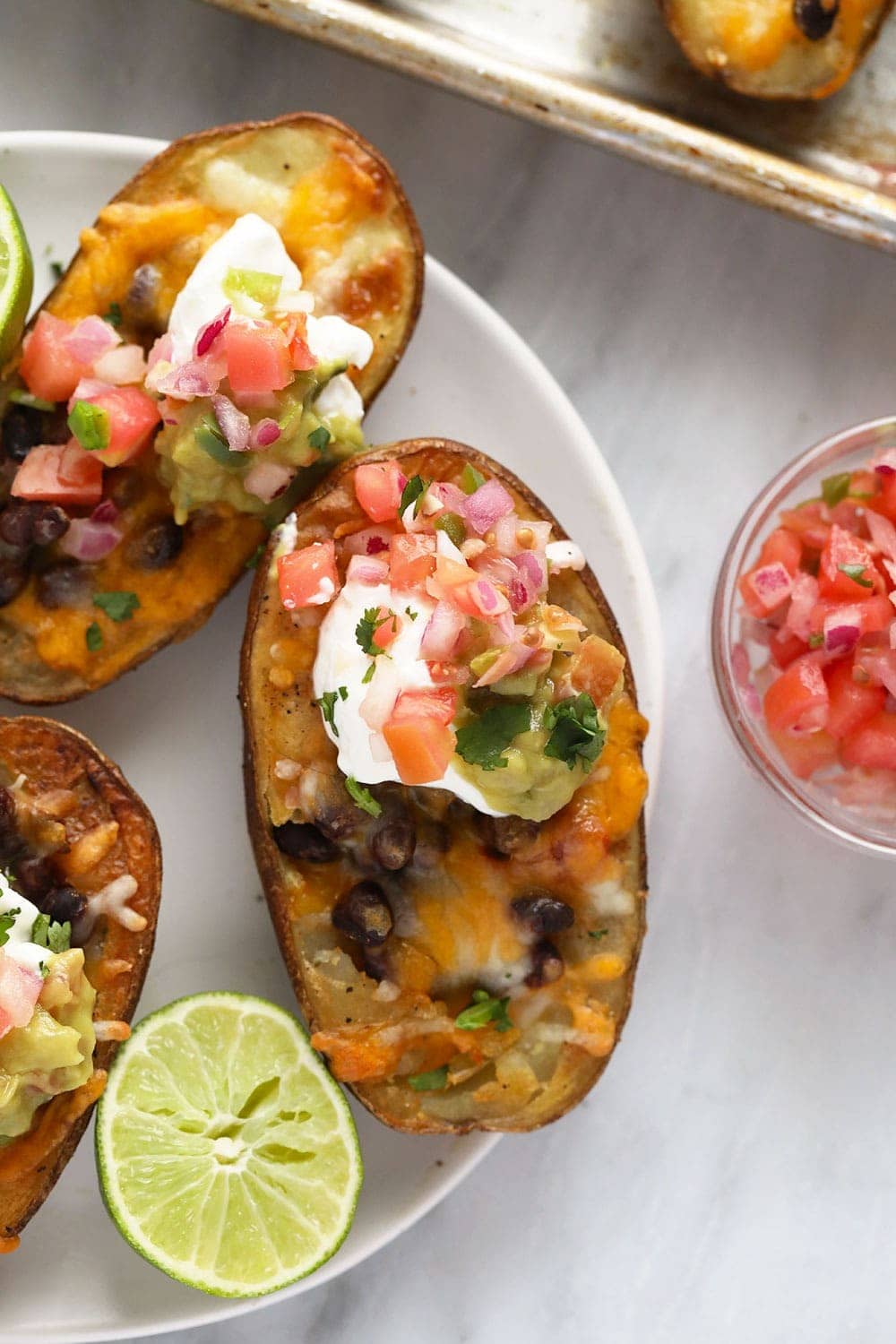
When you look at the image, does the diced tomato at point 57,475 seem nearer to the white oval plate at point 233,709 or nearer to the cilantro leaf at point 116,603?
the cilantro leaf at point 116,603

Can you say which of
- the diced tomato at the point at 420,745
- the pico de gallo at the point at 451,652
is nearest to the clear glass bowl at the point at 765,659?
the pico de gallo at the point at 451,652

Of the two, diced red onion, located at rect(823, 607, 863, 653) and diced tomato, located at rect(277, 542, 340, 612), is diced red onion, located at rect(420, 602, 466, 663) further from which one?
diced red onion, located at rect(823, 607, 863, 653)

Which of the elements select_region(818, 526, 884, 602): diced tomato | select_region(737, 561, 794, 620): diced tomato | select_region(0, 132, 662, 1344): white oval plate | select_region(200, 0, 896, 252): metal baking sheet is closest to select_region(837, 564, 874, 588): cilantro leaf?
select_region(818, 526, 884, 602): diced tomato

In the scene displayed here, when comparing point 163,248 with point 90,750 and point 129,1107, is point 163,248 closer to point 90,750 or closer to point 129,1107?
point 90,750

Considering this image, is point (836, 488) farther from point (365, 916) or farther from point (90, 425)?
point (90, 425)

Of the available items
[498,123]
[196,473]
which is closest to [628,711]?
[196,473]

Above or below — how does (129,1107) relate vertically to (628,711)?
below

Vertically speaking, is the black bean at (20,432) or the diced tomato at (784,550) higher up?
the diced tomato at (784,550)

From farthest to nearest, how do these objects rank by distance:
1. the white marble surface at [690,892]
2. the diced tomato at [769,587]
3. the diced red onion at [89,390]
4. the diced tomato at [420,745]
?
1. the white marble surface at [690,892]
2. the diced tomato at [769,587]
3. the diced red onion at [89,390]
4. the diced tomato at [420,745]
